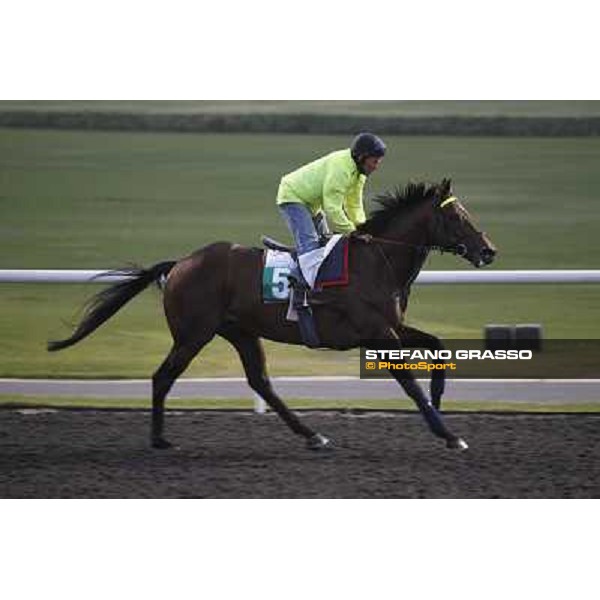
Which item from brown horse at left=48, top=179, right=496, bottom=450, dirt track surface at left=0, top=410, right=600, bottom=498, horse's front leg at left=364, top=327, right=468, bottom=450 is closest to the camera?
dirt track surface at left=0, top=410, right=600, bottom=498

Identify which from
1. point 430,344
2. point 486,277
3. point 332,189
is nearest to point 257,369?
point 430,344

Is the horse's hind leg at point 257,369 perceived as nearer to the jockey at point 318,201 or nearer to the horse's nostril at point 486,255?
the jockey at point 318,201

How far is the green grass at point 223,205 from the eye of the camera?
36.2 feet

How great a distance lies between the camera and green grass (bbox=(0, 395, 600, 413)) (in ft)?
25.1

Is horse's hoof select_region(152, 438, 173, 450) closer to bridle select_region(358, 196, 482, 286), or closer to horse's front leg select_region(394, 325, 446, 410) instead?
horse's front leg select_region(394, 325, 446, 410)

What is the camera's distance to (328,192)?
6543 mm

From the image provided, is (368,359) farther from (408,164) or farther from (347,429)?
Answer: (408,164)

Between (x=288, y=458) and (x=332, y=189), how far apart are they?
4.38 ft

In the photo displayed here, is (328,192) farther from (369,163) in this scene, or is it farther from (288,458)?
(288,458)

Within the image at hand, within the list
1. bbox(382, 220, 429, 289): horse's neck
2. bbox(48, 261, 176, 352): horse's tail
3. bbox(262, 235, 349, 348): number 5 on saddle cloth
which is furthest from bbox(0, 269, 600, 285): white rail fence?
bbox(262, 235, 349, 348): number 5 on saddle cloth

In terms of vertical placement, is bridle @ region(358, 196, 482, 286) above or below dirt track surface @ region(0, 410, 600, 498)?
above

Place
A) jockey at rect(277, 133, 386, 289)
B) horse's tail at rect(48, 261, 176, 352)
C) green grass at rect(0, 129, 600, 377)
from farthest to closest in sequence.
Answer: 1. green grass at rect(0, 129, 600, 377)
2. horse's tail at rect(48, 261, 176, 352)
3. jockey at rect(277, 133, 386, 289)

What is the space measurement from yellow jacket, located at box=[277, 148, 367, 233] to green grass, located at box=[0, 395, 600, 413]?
4.30ft

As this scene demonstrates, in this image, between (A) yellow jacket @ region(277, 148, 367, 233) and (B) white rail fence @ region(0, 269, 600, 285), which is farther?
(B) white rail fence @ region(0, 269, 600, 285)
